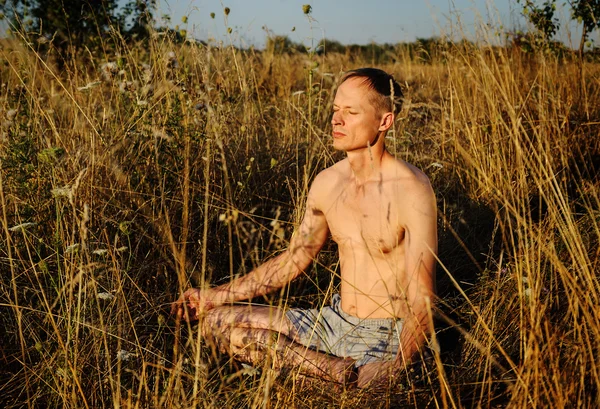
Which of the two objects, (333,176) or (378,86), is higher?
(378,86)

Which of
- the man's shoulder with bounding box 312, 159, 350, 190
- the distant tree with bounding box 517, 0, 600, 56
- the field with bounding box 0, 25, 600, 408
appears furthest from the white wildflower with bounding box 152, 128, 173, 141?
the distant tree with bounding box 517, 0, 600, 56

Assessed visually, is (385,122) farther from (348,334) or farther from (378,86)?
(348,334)

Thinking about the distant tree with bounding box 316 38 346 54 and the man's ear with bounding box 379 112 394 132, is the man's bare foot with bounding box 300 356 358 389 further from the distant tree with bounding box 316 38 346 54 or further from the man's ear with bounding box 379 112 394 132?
the distant tree with bounding box 316 38 346 54

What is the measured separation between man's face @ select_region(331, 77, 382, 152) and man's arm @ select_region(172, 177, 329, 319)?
32 cm

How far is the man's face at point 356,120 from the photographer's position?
2102 mm

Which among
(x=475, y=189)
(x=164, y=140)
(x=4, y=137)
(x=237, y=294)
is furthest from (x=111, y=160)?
(x=475, y=189)

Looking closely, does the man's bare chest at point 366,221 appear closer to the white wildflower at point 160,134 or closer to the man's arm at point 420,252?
the man's arm at point 420,252

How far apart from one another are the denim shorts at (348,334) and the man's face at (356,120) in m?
0.66

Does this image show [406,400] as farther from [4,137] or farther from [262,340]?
[4,137]

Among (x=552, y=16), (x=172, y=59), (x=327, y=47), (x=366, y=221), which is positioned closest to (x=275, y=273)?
(x=366, y=221)

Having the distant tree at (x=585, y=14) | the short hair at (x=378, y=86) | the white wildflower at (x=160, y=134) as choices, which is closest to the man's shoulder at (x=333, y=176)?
the short hair at (x=378, y=86)

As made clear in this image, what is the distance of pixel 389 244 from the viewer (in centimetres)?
205

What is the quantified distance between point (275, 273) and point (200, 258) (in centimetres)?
46

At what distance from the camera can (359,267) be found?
217cm
